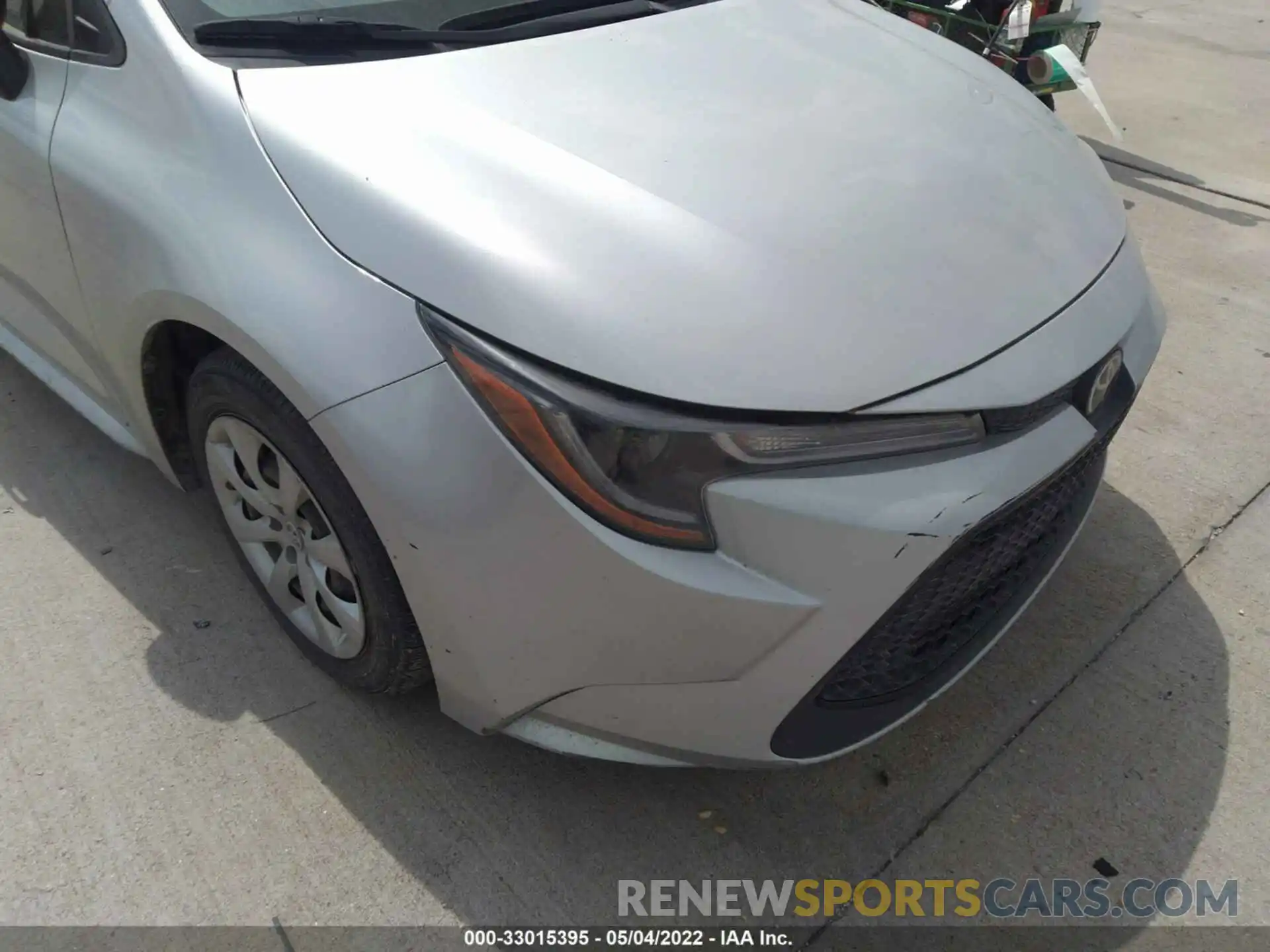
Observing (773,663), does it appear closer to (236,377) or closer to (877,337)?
(877,337)

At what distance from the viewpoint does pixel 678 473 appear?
143 cm

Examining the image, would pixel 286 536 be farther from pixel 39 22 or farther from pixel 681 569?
pixel 39 22

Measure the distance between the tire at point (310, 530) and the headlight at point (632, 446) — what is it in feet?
1.34

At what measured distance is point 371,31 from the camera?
187 centimetres

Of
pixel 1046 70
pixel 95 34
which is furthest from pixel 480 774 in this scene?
pixel 1046 70

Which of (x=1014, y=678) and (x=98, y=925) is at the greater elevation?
(x=98, y=925)

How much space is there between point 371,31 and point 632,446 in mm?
1045

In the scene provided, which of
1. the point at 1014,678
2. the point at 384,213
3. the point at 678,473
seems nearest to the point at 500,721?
the point at 678,473

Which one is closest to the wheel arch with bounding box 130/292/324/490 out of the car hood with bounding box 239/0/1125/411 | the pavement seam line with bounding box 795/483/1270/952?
the car hood with bounding box 239/0/1125/411

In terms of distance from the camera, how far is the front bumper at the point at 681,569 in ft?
4.73

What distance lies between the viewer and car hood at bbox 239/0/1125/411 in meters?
1.47

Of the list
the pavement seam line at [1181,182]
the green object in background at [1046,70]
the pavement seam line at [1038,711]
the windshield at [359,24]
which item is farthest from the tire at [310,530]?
the pavement seam line at [1181,182]

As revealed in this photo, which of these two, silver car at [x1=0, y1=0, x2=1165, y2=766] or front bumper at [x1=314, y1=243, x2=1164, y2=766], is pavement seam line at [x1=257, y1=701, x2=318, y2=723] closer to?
silver car at [x1=0, y1=0, x2=1165, y2=766]

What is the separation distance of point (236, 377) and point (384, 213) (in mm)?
479
